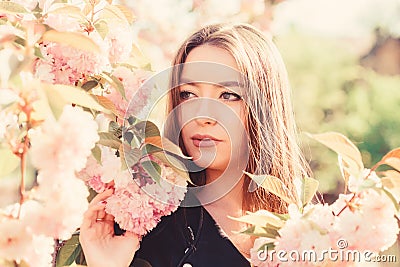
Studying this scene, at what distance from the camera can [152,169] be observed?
981mm

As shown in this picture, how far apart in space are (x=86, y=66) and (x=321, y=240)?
45 cm

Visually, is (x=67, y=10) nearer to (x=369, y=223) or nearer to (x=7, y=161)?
(x=7, y=161)

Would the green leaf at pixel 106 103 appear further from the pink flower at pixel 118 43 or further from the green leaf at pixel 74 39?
the green leaf at pixel 74 39

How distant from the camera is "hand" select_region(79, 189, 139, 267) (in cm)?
107

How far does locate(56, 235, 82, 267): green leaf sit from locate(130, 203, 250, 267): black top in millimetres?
155

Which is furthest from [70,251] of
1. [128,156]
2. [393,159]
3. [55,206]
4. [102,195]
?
[393,159]

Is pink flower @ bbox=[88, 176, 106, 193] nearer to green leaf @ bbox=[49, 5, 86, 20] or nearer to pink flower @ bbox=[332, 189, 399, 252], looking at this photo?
green leaf @ bbox=[49, 5, 86, 20]

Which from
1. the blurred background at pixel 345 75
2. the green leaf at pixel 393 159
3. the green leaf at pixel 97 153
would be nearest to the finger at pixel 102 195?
the green leaf at pixel 97 153

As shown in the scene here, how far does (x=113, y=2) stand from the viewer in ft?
3.67

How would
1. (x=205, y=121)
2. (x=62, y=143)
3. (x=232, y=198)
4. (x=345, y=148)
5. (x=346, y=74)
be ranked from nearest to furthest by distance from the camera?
(x=62, y=143)
(x=345, y=148)
(x=205, y=121)
(x=232, y=198)
(x=346, y=74)

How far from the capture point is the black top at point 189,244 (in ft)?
4.18

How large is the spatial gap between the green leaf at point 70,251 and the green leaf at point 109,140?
0.25 m

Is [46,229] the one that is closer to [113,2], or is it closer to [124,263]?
[124,263]

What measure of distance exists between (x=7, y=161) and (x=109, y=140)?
27 centimetres
